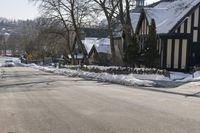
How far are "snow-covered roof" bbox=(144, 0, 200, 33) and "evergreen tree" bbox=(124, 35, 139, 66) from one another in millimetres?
4214

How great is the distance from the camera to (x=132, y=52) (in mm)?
42438

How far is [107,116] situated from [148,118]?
3.91 ft

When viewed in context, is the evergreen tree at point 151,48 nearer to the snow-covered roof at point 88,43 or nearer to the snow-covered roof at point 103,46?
the snow-covered roof at point 103,46

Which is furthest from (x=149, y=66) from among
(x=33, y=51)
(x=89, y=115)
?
(x=33, y=51)

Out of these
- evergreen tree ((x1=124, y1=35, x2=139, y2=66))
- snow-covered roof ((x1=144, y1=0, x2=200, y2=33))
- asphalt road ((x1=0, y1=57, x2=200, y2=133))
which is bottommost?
asphalt road ((x1=0, y1=57, x2=200, y2=133))

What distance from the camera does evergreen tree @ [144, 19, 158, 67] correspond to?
40219mm

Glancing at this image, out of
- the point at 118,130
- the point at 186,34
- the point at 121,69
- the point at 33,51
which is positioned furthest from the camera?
the point at 33,51

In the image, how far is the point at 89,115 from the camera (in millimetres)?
13438

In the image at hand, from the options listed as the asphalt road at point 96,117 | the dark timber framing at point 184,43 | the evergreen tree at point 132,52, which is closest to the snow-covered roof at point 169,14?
the dark timber framing at point 184,43

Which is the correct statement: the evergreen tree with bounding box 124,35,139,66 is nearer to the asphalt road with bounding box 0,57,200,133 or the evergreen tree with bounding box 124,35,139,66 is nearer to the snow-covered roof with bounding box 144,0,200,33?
the snow-covered roof with bounding box 144,0,200,33

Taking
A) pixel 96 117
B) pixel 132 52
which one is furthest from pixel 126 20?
pixel 96 117

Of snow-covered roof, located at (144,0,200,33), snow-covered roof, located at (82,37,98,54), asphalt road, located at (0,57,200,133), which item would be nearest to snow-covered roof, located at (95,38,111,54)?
snow-covered roof, located at (82,37,98,54)

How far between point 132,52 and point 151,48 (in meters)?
2.15

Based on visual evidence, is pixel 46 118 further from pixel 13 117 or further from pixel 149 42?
pixel 149 42
